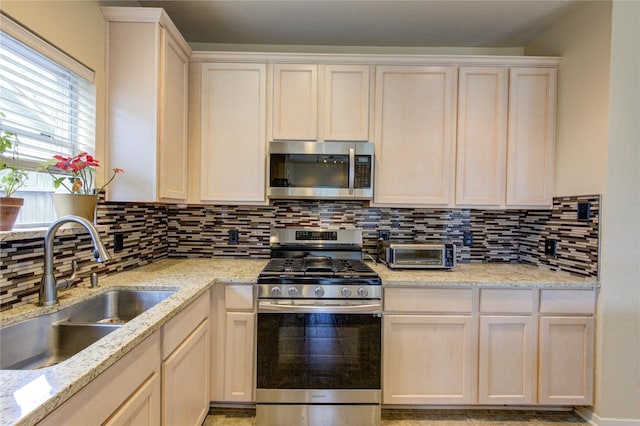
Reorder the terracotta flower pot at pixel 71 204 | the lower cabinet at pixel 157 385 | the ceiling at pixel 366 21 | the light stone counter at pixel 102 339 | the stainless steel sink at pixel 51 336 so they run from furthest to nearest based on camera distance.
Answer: the ceiling at pixel 366 21 → the terracotta flower pot at pixel 71 204 → the stainless steel sink at pixel 51 336 → the lower cabinet at pixel 157 385 → the light stone counter at pixel 102 339

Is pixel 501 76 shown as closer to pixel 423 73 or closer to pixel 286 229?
pixel 423 73

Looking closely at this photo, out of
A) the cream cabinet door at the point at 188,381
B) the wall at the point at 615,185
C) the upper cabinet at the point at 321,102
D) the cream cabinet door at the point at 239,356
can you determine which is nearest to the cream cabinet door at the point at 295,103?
the upper cabinet at the point at 321,102

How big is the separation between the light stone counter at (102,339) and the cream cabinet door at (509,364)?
1.50 metres

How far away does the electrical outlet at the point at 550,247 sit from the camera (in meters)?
2.17

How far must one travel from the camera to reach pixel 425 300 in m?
1.89

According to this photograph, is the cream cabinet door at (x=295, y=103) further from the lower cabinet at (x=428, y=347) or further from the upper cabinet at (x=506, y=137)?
the lower cabinet at (x=428, y=347)

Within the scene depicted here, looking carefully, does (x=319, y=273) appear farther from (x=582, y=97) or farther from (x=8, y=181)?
(x=582, y=97)

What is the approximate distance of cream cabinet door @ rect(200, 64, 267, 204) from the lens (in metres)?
2.16

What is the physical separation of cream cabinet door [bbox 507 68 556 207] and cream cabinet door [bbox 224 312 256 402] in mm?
1940

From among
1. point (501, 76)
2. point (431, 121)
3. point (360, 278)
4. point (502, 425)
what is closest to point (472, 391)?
point (502, 425)

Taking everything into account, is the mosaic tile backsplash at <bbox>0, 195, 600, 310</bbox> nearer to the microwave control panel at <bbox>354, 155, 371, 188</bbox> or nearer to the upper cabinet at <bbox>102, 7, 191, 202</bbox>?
the microwave control panel at <bbox>354, 155, 371, 188</bbox>

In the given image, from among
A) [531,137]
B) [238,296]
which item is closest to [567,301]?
[531,137]

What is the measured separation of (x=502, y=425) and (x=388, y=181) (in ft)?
5.40

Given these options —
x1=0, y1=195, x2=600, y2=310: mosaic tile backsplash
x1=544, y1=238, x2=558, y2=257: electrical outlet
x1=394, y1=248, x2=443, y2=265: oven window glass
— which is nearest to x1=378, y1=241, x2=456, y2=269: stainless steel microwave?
x1=394, y1=248, x2=443, y2=265: oven window glass
